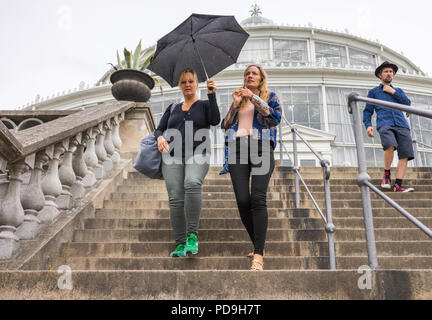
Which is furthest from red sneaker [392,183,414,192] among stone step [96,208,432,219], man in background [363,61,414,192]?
stone step [96,208,432,219]

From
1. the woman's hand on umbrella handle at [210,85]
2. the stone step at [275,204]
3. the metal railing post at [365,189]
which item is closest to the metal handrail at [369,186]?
the metal railing post at [365,189]

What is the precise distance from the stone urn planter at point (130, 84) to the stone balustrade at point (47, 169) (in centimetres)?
167

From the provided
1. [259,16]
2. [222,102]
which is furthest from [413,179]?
[259,16]

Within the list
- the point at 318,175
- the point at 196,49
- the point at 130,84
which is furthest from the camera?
the point at 130,84

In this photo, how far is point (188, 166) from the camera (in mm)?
Answer: 3031

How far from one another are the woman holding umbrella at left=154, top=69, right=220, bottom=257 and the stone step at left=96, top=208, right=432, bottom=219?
1155 mm

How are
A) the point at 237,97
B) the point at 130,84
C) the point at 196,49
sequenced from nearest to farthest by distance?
the point at 237,97 < the point at 196,49 < the point at 130,84

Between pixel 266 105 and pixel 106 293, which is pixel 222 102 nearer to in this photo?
pixel 266 105

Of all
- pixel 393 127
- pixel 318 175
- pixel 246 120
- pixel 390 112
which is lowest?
pixel 246 120

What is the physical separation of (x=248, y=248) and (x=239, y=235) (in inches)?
12.0

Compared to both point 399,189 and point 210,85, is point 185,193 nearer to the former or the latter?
point 210,85

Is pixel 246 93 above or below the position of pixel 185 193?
above

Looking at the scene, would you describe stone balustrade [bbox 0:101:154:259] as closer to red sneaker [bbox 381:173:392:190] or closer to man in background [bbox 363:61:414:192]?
man in background [bbox 363:61:414:192]

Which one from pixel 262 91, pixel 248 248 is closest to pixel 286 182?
pixel 248 248
